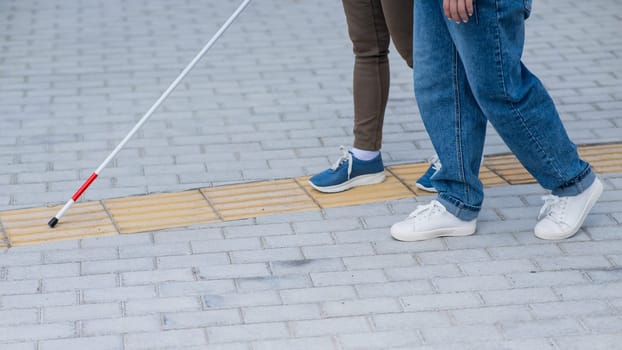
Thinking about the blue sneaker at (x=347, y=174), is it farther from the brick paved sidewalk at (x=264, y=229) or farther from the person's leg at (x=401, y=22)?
the person's leg at (x=401, y=22)

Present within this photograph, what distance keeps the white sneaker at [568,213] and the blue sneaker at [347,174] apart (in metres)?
0.83

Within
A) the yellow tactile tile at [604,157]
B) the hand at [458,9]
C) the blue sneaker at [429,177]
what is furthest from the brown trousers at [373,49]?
the yellow tactile tile at [604,157]

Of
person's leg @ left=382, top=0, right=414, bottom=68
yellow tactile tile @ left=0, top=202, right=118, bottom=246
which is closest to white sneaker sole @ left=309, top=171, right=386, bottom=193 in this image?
person's leg @ left=382, top=0, right=414, bottom=68

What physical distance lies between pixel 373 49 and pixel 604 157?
1.29 m

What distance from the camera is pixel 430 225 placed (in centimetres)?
416

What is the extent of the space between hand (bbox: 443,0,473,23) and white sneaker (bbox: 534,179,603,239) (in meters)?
0.89

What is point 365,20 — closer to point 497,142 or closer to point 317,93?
point 497,142

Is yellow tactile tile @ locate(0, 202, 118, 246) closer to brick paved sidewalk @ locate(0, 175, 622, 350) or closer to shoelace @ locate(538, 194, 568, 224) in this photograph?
brick paved sidewalk @ locate(0, 175, 622, 350)

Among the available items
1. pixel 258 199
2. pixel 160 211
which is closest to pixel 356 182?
pixel 258 199

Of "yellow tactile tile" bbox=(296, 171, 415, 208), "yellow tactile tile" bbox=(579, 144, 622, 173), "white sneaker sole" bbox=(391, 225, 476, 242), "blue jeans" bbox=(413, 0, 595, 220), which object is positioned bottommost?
"yellow tactile tile" bbox=(579, 144, 622, 173)

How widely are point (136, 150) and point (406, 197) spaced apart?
4.57 ft

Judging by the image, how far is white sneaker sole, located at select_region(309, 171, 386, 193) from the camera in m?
4.66

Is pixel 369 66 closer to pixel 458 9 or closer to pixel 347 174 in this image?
pixel 347 174

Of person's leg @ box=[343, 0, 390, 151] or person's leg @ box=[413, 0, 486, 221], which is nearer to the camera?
person's leg @ box=[413, 0, 486, 221]
